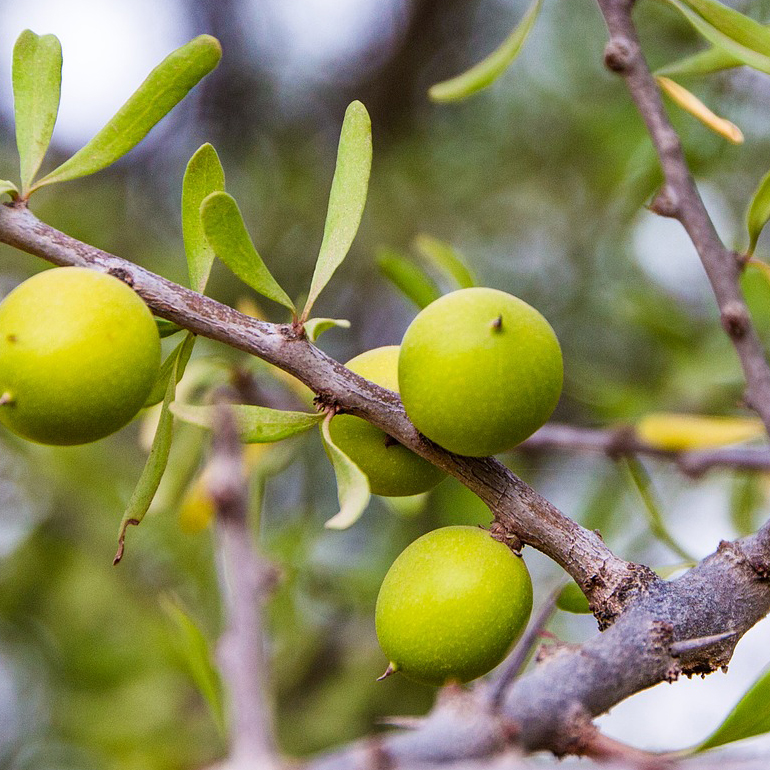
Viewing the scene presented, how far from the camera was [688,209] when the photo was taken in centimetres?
122

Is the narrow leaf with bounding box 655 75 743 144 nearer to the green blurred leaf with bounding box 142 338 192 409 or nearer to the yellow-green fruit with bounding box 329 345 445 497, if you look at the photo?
the yellow-green fruit with bounding box 329 345 445 497

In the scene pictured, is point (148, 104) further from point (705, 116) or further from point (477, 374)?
point (705, 116)

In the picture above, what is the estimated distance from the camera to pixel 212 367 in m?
1.91

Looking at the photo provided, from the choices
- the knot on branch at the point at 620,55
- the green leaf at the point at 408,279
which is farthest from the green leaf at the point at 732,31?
the green leaf at the point at 408,279

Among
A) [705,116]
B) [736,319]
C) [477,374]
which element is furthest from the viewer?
[705,116]

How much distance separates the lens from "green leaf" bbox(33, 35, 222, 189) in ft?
3.43

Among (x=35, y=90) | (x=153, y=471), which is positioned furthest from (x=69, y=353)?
(x=35, y=90)

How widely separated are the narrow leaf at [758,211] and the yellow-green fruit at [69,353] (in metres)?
0.83

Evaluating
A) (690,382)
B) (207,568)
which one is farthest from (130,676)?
(690,382)

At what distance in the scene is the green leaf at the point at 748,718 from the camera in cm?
92

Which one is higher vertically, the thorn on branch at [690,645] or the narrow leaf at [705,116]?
the narrow leaf at [705,116]

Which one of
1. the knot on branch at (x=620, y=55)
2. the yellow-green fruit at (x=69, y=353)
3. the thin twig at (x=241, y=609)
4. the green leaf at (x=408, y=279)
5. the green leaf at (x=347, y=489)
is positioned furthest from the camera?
the green leaf at (x=408, y=279)

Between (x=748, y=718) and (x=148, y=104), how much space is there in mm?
942

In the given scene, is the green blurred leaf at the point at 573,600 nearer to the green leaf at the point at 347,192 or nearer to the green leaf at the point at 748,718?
the green leaf at the point at 748,718
